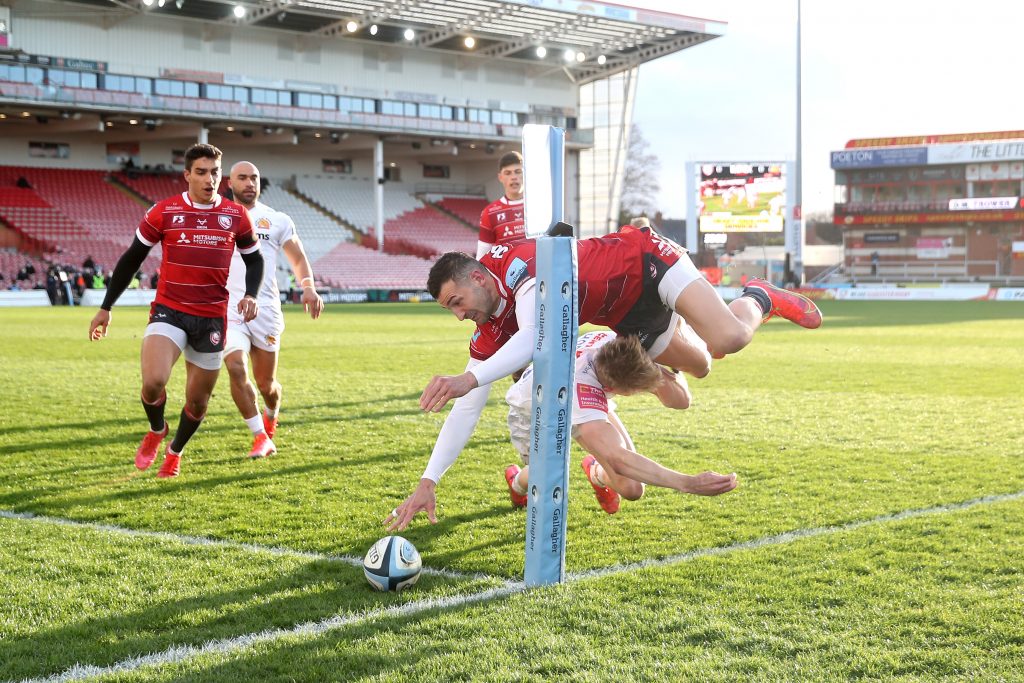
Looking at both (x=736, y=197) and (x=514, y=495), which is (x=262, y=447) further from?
(x=736, y=197)

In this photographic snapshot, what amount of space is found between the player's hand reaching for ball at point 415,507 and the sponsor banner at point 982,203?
2469 inches

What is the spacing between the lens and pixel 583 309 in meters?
4.82

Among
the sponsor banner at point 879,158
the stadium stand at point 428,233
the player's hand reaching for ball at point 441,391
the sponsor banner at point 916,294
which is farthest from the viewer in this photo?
the sponsor banner at point 879,158

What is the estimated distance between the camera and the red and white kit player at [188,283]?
6566mm

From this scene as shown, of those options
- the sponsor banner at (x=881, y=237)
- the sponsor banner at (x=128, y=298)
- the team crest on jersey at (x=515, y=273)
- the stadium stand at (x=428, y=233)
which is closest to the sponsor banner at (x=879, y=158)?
the sponsor banner at (x=881, y=237)

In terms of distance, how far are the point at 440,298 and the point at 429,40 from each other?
46800 mm

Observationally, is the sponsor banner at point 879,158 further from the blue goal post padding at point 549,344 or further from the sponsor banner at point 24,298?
the blue goal post padding at point 549,344

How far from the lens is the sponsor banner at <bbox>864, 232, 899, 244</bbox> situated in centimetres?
6366

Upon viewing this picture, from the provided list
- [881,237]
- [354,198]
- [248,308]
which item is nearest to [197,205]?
[248,308]

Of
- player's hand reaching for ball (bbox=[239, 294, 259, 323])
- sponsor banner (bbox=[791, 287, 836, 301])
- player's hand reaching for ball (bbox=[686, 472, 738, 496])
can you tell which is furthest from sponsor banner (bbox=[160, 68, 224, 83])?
player's hand reaching for ball (bbox=[686, 472, 738, 496])

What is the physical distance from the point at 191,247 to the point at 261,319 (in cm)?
137

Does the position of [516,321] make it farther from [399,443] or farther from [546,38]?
[546,38]

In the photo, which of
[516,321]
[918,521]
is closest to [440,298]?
[516,321]

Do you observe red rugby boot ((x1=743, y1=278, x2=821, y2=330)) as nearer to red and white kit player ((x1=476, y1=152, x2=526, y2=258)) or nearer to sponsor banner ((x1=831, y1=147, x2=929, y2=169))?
red and white kit player ((x1=476, y1=152, x2=526, y2=258))
